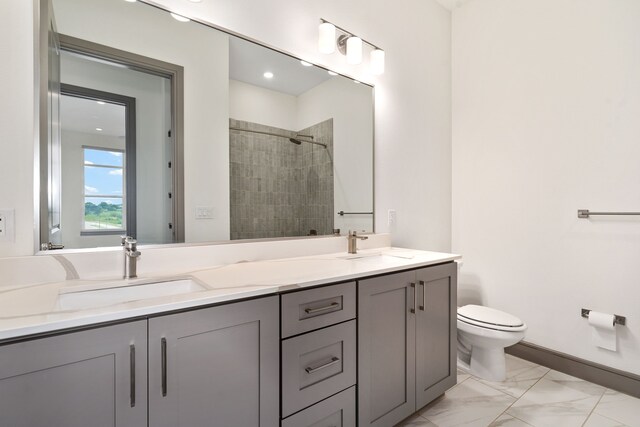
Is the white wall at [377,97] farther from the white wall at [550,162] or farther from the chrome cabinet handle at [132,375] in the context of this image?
the chrome cabinet handle at [132,375]

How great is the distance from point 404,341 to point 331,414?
462 millimetres

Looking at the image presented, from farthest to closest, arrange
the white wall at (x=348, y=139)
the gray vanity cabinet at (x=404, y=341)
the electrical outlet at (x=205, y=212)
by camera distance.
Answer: the white wall at (x=348, y=139) < the electrical outlet at (x=205, y=212) < the gray vanity cabinet at (x=404, y=341)

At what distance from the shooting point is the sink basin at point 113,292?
0.96 metres

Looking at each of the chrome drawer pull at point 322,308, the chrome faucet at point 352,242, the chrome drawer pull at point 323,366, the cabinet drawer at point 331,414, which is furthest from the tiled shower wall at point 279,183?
the cabinet drawer at point 331,414

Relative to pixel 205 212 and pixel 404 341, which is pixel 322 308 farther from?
pixel 205 212

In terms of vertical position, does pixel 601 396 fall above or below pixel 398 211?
below

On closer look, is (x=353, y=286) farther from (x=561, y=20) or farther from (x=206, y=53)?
(x=561, y=20)

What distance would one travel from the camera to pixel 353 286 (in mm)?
1218

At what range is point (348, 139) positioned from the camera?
199 centimetres

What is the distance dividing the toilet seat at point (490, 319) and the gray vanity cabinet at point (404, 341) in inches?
10.9

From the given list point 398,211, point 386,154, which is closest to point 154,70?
point 386,154

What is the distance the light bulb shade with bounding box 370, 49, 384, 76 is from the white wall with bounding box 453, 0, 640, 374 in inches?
36.8

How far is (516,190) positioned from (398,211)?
874mm

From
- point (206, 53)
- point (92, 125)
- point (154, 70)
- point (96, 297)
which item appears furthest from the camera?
point (206, 53)
